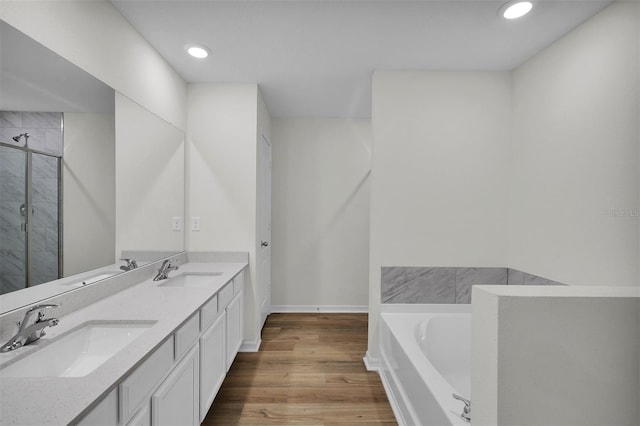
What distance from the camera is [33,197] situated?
1.19 m

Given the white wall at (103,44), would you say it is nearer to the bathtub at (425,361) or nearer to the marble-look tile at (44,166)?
the marble-look tile at (44,166)

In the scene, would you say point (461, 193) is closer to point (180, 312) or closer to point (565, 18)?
point (565, 18)

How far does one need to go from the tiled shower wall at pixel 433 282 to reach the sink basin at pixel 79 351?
68.5 inches

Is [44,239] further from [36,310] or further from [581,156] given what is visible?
[581,156]

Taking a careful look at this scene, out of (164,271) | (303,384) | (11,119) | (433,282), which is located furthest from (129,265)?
(433,282)

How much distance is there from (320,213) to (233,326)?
1.80 meters

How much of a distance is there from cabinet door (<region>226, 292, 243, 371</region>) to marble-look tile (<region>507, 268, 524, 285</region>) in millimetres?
2236

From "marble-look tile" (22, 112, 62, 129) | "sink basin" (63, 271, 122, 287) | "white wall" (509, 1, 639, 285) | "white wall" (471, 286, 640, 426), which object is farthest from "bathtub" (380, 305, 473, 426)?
"marble-look tile" (22, 112, 62, 129)

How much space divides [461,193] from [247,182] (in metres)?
1.86

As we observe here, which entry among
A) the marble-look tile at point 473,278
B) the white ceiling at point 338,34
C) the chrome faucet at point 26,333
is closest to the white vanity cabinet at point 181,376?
the chrome faucet at point 26,333

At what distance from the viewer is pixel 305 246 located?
143 inches

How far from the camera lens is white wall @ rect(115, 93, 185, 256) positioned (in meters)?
1.73

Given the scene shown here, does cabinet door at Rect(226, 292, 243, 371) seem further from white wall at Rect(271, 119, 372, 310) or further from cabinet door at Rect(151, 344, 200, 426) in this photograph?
white wall at Rect(271, 119, 372, 310)

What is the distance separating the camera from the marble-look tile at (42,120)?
1.17m
